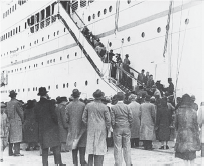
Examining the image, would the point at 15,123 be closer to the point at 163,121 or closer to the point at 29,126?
the point at 29,126

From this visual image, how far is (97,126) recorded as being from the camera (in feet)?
17.3

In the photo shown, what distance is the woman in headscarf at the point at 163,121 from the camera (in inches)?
321

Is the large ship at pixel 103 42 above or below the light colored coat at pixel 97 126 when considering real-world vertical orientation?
above

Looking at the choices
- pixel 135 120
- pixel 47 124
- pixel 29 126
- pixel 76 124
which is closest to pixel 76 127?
pixel 76 124

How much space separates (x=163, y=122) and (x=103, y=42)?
341 inches

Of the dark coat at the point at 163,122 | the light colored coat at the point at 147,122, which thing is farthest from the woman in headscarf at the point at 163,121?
the light colored coat at the point at 147,122

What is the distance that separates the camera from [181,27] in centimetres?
1138

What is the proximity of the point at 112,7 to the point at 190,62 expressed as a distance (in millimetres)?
5688

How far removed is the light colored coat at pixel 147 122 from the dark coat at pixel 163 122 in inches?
7.1

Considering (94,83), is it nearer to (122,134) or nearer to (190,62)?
(190,62)

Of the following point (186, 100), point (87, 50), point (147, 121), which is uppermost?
point (87, 50)

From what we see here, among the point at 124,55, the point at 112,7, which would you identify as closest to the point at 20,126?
the point at 124,55

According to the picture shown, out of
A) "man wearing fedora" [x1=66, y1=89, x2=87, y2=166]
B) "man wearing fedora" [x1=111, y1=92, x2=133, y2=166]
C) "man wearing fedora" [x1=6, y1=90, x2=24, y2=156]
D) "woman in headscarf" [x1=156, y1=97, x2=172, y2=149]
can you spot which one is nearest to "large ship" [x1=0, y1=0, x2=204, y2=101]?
"woman in headscarf" [x1=156, y1=97, x2=172, y2=149]

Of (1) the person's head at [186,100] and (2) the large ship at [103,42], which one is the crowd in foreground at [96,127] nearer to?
(1) the person's head at [186,100]
